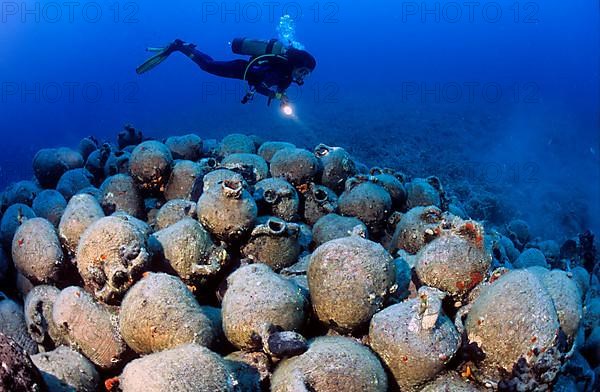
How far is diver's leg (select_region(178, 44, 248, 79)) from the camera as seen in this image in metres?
9.59

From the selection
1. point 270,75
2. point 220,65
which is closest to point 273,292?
point 270,75

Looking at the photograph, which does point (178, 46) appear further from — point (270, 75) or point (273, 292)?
point (273, 292)

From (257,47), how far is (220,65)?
5.30 feet

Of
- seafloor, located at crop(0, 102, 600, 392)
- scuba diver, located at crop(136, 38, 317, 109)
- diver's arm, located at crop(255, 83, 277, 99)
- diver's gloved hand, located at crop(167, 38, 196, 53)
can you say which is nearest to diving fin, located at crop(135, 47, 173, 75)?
diver's gloved hand, located at crop(167, 38, 196, 53)

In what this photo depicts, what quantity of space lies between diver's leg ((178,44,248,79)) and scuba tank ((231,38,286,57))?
0.33 meters

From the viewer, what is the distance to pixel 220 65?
10055 millimetres

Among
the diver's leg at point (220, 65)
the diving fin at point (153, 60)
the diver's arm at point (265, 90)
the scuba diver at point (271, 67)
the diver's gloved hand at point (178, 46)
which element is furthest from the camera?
the diver's gloved hand at point (178, 46)

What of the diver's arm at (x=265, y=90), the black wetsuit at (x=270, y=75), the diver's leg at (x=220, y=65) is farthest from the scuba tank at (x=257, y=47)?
the diver's arm at (x=265, y=90)

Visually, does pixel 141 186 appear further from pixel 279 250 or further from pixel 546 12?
pixel 546 12

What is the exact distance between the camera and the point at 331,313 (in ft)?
8.91

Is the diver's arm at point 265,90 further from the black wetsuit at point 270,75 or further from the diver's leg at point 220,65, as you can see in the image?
the diver's leg at point 220,65

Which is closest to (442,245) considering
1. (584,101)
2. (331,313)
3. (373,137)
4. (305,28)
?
(331,313)

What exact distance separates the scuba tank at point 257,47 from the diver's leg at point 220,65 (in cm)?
33

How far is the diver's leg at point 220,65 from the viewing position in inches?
378
